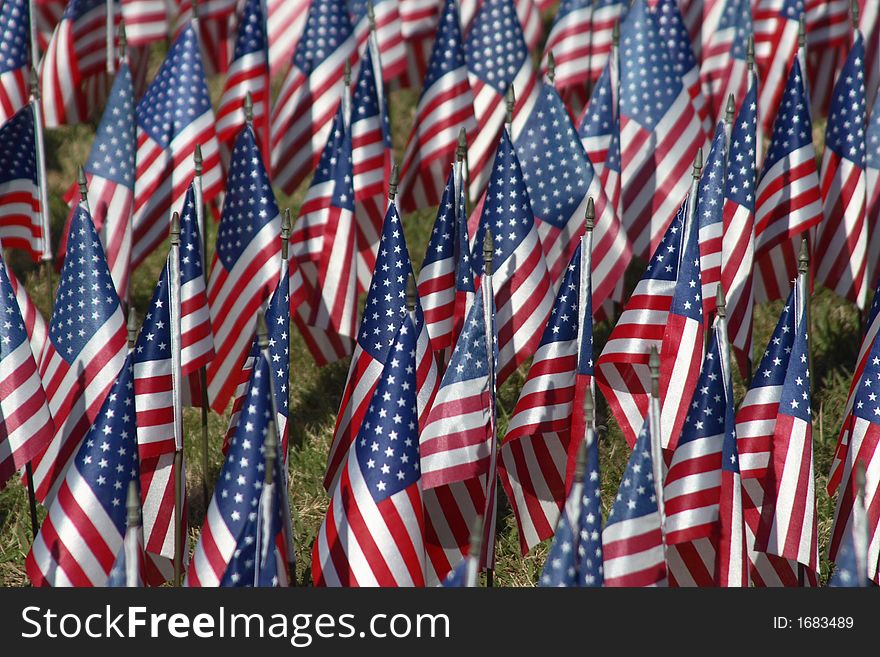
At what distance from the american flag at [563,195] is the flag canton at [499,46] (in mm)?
2452

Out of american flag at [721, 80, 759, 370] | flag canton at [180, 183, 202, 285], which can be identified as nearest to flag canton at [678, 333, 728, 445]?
american flag at [721, 80, 759, 370]

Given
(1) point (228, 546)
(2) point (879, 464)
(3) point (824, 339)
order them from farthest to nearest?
(3) point (824, 339) < (2) point (879, 464) < (1) point (228, 546)

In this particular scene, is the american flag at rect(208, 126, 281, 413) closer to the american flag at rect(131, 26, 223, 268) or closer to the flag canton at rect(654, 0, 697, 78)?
the american flag at rect(131, 26, 223, 268)

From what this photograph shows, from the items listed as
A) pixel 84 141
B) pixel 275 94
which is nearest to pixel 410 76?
pixel 275 94

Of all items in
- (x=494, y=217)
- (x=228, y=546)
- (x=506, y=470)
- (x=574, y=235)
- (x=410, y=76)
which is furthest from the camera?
(x=410, y=76)

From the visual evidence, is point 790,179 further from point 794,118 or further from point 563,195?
point 563,195

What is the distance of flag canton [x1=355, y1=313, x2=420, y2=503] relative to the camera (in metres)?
9.84

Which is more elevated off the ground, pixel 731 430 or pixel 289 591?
pixel 731 430

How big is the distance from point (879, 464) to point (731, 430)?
1350 millimetres

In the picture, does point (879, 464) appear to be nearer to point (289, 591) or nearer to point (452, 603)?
point (452, 603)

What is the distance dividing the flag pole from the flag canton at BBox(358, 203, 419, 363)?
1.40m

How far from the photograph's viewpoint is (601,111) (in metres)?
14.0

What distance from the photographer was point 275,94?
64.4 feet

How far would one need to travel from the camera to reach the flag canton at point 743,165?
41.9ft
